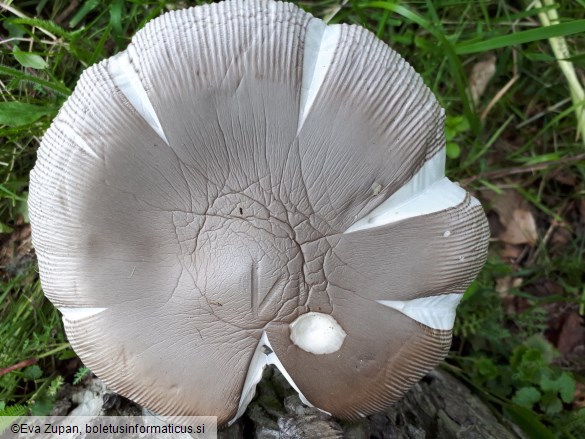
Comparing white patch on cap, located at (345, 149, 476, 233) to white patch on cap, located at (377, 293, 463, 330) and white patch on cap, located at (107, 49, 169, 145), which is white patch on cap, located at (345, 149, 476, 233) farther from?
white patch on cap, located at (107, 49, 169, 145)

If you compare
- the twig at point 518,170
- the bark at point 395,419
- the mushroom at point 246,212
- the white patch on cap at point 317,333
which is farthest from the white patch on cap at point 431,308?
the twig at point 518,170

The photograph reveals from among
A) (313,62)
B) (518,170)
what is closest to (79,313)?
(313,62)

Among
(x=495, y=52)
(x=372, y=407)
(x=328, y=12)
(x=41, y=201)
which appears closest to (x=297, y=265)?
(x=372, y=407)

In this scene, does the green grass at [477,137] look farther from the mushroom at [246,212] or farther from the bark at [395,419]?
the mushroom at [246,212]

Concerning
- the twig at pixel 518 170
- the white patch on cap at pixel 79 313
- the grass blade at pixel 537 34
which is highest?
the grass blade at pixel 537 34

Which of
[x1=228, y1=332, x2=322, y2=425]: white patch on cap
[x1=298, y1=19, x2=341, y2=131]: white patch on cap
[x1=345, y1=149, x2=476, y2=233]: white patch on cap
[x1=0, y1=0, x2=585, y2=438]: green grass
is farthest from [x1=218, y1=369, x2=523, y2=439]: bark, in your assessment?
[x1=298, y1=19, x2=341, y2=131]: white patch on cap

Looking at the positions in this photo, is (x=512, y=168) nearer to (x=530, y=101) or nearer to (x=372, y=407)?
(x=530, y=101)

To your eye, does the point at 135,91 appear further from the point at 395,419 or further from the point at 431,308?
the point at 395,419
